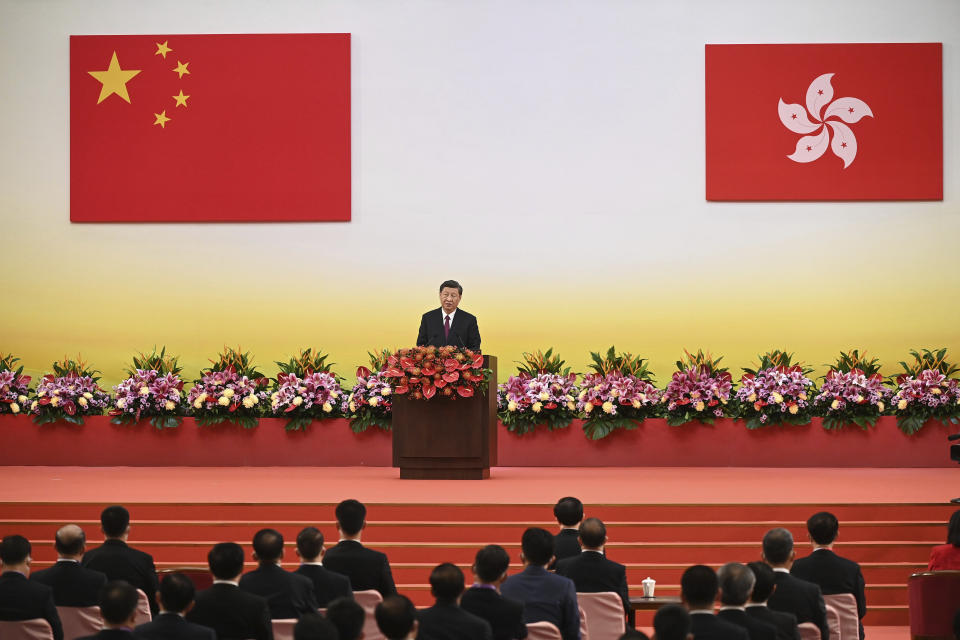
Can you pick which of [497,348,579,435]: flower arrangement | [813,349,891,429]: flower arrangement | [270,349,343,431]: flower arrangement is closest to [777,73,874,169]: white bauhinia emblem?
[813,349,891,429]: flower arrangement

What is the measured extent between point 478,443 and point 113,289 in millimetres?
4997

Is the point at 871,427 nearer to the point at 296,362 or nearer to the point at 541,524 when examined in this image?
the point at 541,524

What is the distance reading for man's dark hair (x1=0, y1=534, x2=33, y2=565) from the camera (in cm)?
405

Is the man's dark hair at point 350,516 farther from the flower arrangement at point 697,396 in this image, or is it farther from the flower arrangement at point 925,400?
the flower arrangement at point 925,400

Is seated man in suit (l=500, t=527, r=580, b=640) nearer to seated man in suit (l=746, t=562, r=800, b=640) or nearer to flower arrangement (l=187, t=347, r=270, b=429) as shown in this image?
seated man in suit (l=746, t=562, r=800, b=640)

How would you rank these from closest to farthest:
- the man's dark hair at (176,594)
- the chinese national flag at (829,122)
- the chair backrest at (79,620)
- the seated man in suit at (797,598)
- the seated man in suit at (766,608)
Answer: the man's dark hair at (176,594) < the seated man in suit at (766,608) < the seated man in suit at (797,598) < the chair backrest at (79,620) < the chinese national flag at (829,122)

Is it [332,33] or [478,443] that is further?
[332,33]

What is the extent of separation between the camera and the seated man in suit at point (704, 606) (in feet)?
10.8

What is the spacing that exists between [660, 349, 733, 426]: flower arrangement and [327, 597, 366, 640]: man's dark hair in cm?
728

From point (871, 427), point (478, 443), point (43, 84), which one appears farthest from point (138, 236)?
point (871, 427)

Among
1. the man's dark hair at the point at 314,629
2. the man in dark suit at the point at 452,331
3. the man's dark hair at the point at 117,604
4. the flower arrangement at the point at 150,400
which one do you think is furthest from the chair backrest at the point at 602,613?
the flower arrangement at the point at 150,400

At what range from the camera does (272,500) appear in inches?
282

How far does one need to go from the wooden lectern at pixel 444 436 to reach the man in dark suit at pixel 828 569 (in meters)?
4.03

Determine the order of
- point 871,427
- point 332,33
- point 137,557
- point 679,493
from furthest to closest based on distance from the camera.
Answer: point 332,33, point 871,427, point 679,493, point 137,557
